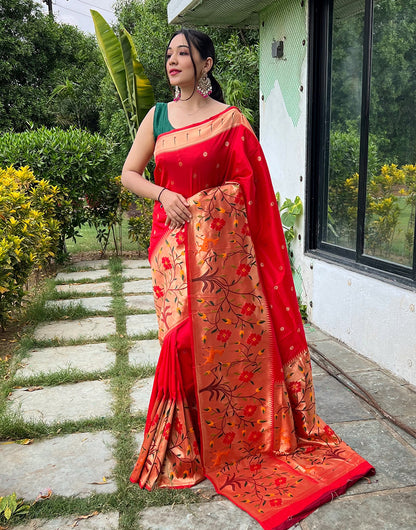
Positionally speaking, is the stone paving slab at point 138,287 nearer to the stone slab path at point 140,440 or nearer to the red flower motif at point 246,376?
the stone slab path at point 140,440

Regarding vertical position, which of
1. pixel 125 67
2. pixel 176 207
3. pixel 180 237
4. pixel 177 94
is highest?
pixel 125 67

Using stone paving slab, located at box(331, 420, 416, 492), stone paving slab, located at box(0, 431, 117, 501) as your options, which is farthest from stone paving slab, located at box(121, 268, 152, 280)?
stone paving slab, located at box(331, 420, 416, 492)

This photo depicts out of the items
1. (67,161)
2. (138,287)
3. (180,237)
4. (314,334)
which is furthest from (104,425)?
(67,161)

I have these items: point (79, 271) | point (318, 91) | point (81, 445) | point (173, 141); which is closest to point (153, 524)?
point (81, 445)

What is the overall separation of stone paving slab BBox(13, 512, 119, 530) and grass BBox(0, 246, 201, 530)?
0.08 feet

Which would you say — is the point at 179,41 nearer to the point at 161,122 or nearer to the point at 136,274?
the point at 161,122

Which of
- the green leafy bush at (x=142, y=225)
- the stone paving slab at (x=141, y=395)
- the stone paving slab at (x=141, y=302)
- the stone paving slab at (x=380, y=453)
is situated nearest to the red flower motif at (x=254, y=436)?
the stone paving slab at (x=380, y=453)

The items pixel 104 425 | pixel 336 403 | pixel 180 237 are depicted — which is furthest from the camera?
pixel 336 403

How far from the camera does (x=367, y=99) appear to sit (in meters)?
3.35

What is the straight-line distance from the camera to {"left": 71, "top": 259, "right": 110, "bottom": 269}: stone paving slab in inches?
253

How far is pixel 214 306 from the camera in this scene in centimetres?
207

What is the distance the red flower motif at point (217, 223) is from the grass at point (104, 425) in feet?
3.53

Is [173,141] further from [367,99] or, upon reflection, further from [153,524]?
[367,99]

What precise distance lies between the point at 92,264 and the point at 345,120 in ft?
13.1
